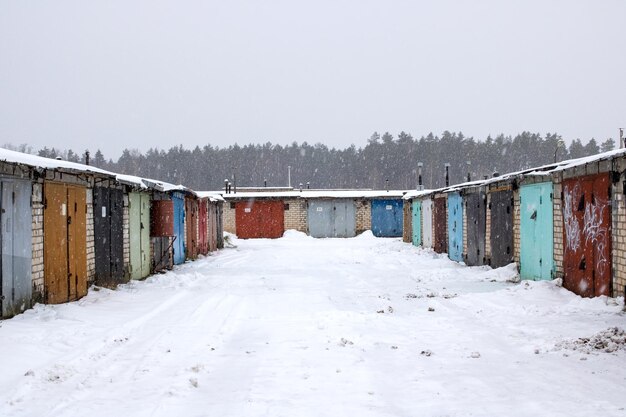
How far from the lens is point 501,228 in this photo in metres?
14.5

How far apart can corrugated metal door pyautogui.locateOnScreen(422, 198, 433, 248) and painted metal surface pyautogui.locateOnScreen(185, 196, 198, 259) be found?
9.66 metres

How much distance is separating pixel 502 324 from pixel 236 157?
3417 inches

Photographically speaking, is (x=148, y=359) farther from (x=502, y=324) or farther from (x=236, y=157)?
(x=236, y=157)

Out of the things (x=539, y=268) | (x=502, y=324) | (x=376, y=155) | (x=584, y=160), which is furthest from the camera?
(x=376, y=155)

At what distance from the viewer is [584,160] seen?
385 inches

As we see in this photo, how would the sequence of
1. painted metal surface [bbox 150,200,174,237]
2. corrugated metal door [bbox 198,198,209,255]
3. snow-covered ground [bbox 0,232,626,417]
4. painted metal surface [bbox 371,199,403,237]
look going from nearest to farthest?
snow-covered ground [bbox 0,232,626,417] → painted metal surface [bbox 150,200,174,237] → corrugated metal door [bbox 198,198,209,255] → painted metal surface [bbox 371,199,403,237]

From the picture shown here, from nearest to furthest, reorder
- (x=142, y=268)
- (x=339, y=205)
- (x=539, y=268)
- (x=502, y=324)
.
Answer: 1. (x=502, y=324)
2. (x=539, y=268)
3. (x=142, y=268)
4. (x=339, y=205)

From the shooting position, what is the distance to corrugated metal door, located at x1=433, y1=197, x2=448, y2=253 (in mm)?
21422

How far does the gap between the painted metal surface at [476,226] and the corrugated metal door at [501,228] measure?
66cm

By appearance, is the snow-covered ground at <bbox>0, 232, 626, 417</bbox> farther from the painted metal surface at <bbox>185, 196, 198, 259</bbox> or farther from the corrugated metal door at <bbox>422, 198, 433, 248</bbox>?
the corrugated metal door at <bbox>422, 198, 433, 248</bbox>

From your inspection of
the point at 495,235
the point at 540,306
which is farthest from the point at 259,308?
the point at 495,235

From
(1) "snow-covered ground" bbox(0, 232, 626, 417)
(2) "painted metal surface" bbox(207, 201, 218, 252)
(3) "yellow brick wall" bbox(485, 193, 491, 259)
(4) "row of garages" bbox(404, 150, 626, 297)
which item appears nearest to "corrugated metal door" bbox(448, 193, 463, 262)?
(4) "row of garages" bbox(404, 150, 626, 297)

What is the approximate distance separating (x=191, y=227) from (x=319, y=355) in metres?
15.4

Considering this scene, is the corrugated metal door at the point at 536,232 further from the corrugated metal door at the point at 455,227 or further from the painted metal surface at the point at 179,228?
the painted metal surface at the point at 179,228
